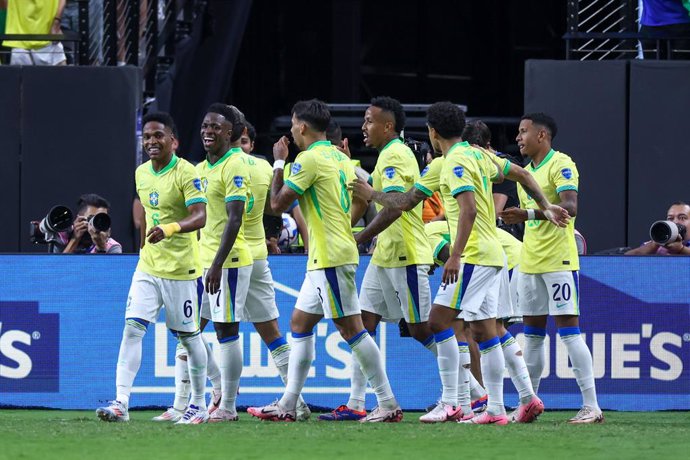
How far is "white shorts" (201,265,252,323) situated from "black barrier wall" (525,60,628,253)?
5.11m

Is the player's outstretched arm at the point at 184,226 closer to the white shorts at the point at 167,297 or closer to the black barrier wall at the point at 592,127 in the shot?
the white shorts at the point at 167,297

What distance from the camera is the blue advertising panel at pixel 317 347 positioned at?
1251cm

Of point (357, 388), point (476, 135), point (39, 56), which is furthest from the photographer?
point (39, 56)

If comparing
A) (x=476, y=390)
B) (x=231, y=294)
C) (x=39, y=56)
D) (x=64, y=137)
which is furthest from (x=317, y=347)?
(x=39, y=56)

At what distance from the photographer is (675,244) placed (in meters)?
12.9

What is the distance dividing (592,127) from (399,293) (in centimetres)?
478

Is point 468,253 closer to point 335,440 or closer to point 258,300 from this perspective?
point 258,300

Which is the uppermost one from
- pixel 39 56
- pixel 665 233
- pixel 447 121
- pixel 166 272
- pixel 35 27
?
pixel 35 27

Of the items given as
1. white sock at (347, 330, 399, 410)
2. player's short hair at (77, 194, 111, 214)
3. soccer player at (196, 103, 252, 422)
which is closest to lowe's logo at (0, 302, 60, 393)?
player's short hair at (77, 194, 111, 214)

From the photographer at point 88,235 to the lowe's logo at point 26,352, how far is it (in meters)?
0.74

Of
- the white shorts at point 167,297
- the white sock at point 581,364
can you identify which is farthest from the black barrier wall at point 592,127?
the white shorts at point 167,297

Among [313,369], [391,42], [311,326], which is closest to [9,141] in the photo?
[313,369]

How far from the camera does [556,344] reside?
41.5ft

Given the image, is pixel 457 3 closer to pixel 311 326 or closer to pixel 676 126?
pixel 676 126
